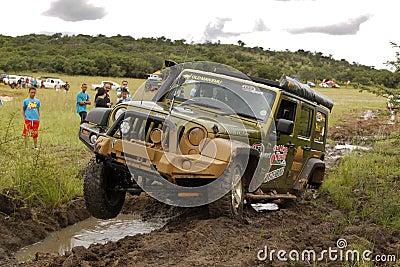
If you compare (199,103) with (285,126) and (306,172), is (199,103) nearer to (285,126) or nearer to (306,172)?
(285,126)

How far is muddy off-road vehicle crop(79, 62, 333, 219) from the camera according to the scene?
6.00 meters

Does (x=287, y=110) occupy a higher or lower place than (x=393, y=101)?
lower

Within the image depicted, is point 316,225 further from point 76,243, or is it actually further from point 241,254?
point 76,243

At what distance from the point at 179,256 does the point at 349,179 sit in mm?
6312

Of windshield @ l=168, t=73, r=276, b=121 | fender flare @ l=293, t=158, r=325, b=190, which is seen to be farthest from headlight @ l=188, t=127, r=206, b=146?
fender flare @ l=293, t=158, r=325, b=190

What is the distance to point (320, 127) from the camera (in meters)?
9.60

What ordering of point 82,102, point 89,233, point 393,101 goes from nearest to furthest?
point 89,233, point 393,101, point 82,102

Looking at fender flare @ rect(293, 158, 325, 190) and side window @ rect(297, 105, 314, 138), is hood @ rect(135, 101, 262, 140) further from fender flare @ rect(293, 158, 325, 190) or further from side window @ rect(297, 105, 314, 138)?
fender flare @ rect(293, 158, 325, 190)

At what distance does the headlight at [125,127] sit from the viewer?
20.3 ft

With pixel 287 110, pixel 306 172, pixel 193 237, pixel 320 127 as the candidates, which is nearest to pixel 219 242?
pixel 193 237

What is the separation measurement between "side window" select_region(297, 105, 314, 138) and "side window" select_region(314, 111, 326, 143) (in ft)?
1.18

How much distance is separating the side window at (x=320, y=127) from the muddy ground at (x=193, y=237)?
173cm

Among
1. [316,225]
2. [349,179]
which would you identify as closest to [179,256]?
[316,225]

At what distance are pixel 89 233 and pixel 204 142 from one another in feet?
7.29
